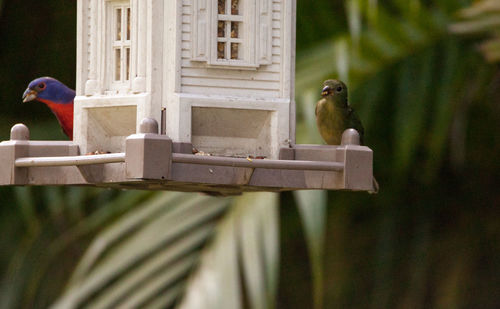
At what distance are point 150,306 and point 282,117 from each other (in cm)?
204

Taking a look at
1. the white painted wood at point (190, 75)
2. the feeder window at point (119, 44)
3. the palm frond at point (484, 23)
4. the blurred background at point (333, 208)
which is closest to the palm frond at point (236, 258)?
the blurred background at point (333, 208)

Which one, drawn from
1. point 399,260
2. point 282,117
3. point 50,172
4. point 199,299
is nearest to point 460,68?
point 399,260

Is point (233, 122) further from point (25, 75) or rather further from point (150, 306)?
point (25, 75)

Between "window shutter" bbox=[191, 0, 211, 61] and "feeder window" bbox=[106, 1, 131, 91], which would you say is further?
"feeder window" bbox=[106, 1, 131, 91]

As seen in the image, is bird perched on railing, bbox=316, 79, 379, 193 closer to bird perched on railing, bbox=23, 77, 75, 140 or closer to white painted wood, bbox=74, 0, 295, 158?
white painted wood, bbox=74, 0, 295, 158

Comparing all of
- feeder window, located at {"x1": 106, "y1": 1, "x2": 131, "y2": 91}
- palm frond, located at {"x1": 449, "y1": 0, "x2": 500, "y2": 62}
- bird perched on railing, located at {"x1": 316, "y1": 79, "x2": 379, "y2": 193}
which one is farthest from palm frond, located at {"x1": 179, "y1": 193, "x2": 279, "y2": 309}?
feeder window, located at {"x1": 106, "y1": 1, "x2": 131, "y2": 91}

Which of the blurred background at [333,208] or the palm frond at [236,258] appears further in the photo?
the blurred background at [333,208]

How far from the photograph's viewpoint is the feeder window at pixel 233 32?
13.5 feet

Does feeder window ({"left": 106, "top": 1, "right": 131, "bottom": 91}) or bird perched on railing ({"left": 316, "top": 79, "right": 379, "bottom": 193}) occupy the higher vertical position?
feeder window ({"left": 106, "top": 1, "right": 131, "bottom": 91})

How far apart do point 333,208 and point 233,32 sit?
335 cm

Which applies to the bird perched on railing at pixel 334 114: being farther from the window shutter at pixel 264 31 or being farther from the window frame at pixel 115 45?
the window frame at pixel 115 45

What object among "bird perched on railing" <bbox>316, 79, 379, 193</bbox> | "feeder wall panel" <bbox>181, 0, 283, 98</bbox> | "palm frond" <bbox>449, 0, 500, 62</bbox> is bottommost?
"bird perched on railing" <bbox>316, 79, 379, 193</bbox>

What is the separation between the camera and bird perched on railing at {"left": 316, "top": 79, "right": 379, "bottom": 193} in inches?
182

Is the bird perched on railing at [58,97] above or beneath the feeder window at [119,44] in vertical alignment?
beneath
